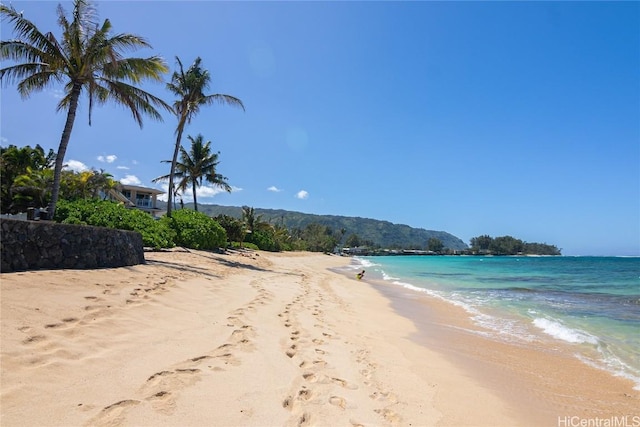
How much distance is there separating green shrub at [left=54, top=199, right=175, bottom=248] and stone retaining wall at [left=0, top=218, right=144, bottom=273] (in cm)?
442

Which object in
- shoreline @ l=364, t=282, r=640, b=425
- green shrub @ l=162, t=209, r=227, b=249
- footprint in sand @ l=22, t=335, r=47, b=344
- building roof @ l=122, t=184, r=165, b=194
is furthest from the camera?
building roof @ l=122, t=184, r=165, b=194

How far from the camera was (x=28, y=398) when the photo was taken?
2.80 meters

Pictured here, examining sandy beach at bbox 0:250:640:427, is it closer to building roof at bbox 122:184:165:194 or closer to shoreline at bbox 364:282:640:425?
shoreline at bbox 364:282:640:425

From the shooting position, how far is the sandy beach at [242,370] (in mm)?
2975

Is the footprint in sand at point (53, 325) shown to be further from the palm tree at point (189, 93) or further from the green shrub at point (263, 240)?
the green shrub at point (263, 240)

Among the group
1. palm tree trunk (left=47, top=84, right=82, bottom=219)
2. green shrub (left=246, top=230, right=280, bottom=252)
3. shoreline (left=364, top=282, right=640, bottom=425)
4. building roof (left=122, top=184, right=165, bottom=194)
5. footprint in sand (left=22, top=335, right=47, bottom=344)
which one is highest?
building roof (left=122, top=184, right=165, bottom=194)

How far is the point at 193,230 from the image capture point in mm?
19344

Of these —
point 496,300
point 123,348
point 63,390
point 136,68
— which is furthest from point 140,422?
point 136,68

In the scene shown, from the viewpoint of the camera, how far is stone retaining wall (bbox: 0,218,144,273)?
6.23 meters

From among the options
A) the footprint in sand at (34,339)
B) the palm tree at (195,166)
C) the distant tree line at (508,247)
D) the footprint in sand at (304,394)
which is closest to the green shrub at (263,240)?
the palm tree at (195,166)

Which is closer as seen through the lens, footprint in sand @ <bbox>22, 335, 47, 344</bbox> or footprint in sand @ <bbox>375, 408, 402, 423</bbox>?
footprint in sand @ <bbox>375, 408, 402, 423</bbox>

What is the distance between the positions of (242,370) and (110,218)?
12.6 m

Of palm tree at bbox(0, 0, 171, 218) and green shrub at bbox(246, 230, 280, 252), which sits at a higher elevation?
palm tree at bbox(0, 0, 171, 218)

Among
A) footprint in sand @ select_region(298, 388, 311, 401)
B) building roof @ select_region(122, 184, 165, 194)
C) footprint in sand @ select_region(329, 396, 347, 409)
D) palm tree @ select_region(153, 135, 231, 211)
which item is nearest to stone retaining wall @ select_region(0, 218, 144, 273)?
footprint in sand @ select_region(298, 388, 311, 401)
